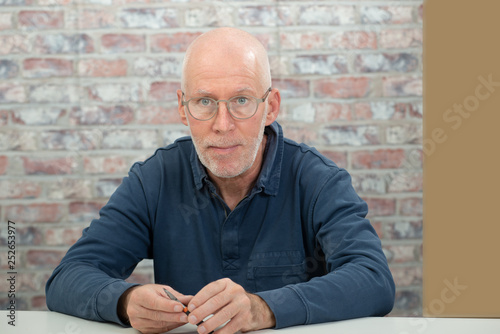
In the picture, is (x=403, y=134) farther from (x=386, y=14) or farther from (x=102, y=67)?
(x=102, y=67)

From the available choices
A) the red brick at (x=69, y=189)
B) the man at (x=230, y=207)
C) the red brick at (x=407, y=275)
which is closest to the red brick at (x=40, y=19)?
the red brick at (x=69, y=189)

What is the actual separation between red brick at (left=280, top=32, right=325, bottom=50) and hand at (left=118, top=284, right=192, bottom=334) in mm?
1278

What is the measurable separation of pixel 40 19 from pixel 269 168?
1183 mm

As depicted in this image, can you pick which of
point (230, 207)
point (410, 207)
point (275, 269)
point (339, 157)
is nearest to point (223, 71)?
point (230, 207)

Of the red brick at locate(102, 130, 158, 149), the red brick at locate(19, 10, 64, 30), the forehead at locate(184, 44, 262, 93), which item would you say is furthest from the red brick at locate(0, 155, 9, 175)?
the forehead at locate(184, 44, 262, 93)

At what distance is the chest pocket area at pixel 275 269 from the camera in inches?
52.6

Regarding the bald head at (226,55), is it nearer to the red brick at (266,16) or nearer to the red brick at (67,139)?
the red brick at (266,16)

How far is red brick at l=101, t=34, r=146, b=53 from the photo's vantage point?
2.04 metres

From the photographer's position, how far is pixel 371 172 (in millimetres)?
2096

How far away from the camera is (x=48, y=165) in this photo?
2.04 m

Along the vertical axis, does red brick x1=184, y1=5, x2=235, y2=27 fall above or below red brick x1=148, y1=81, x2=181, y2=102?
above

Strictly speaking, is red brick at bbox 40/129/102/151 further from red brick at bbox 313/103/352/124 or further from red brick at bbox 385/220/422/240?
red brick at bbox 385/220/422/240

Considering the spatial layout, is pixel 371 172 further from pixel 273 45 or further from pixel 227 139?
pixel 227 139

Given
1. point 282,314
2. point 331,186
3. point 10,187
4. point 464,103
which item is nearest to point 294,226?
point 331,186
